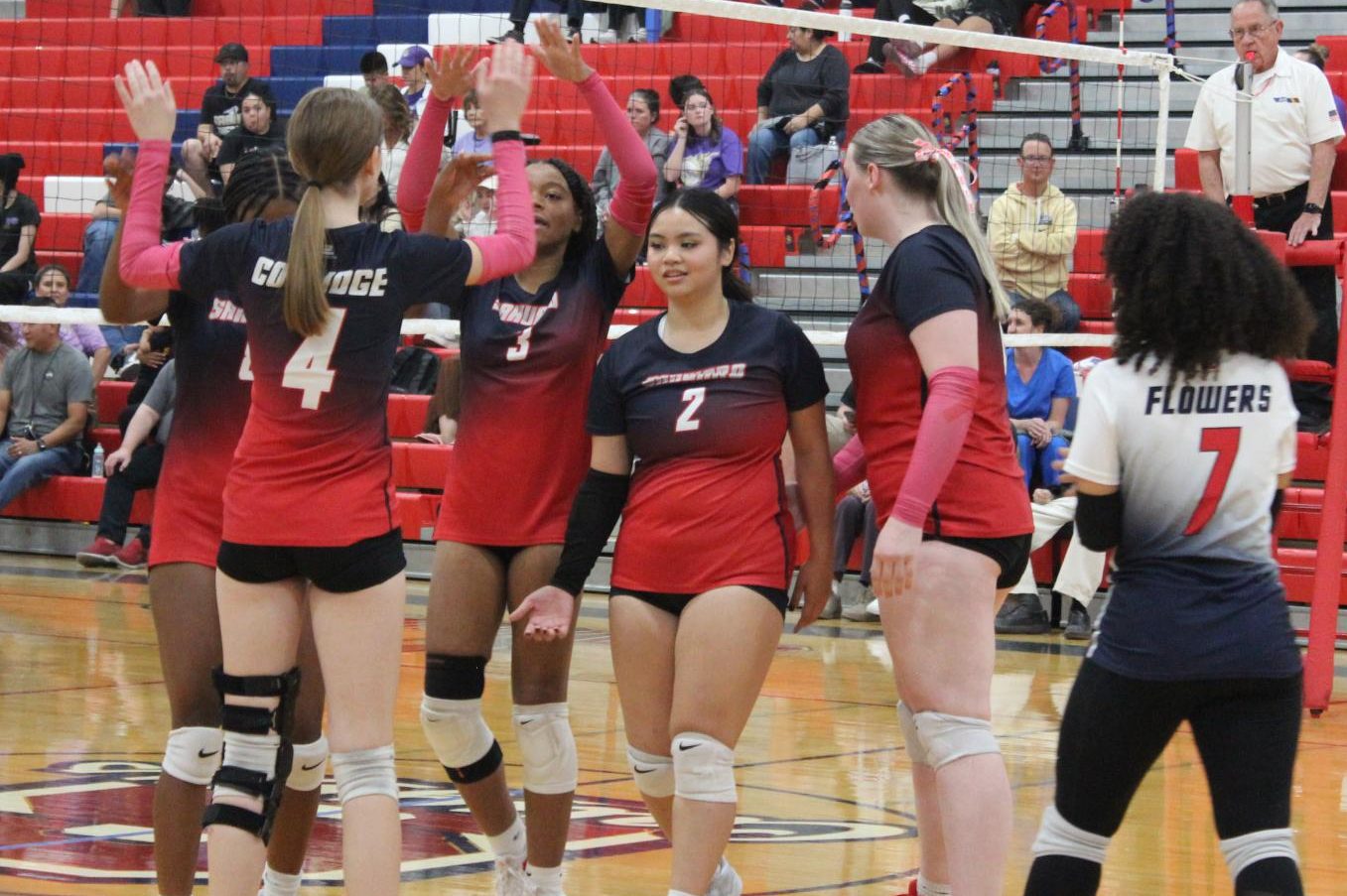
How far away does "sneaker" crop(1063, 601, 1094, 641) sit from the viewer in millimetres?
9500

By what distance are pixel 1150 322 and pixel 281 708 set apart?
1.90m

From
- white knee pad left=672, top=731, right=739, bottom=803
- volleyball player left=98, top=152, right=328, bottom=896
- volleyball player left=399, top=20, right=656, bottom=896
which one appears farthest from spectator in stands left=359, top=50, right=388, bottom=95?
white knee pad left=672, top=731, right=739, bottom=803

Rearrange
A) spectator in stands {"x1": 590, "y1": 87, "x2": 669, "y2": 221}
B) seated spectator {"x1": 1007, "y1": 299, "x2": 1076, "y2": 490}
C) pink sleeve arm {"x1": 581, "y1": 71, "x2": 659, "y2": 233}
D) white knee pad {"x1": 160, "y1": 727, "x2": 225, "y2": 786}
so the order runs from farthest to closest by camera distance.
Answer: spectator in stands {"x1": 590, "y1": 87, "x2": 669, "y2": 221}, seated spectator {"x1": 1007, "y1": 299, "x2": 1076, "y2": 490}, pink sleeve arm {"x1": 581, "y1": 71, "x2": 659, "y2": 233}, white knee pad {"x1": 160, "y1": 727, "x2": 225, "y2": 786}

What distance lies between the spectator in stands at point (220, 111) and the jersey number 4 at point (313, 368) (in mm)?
10129

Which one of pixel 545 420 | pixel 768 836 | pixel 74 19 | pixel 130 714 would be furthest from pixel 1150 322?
pixel 74 19

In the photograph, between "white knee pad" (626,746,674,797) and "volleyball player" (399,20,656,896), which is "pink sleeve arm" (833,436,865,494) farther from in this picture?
"white knee pad" (626,746,674,797)

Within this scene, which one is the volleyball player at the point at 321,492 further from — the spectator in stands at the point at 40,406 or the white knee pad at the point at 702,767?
the spectator in stands at the point at 40,406

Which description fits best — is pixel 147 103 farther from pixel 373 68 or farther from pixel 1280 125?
pixel 373 68

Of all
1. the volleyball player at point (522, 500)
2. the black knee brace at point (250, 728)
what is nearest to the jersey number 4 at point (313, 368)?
the black knee brace at point (250, 728)

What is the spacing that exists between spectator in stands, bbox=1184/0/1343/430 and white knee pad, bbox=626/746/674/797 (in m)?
6.17

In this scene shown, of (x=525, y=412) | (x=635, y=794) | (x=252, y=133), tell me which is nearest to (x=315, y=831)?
(x=635, y=794)

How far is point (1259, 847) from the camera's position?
318 centimetres

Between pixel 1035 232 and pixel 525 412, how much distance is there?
7308 mm

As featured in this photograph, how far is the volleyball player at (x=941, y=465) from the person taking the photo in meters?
3.83
